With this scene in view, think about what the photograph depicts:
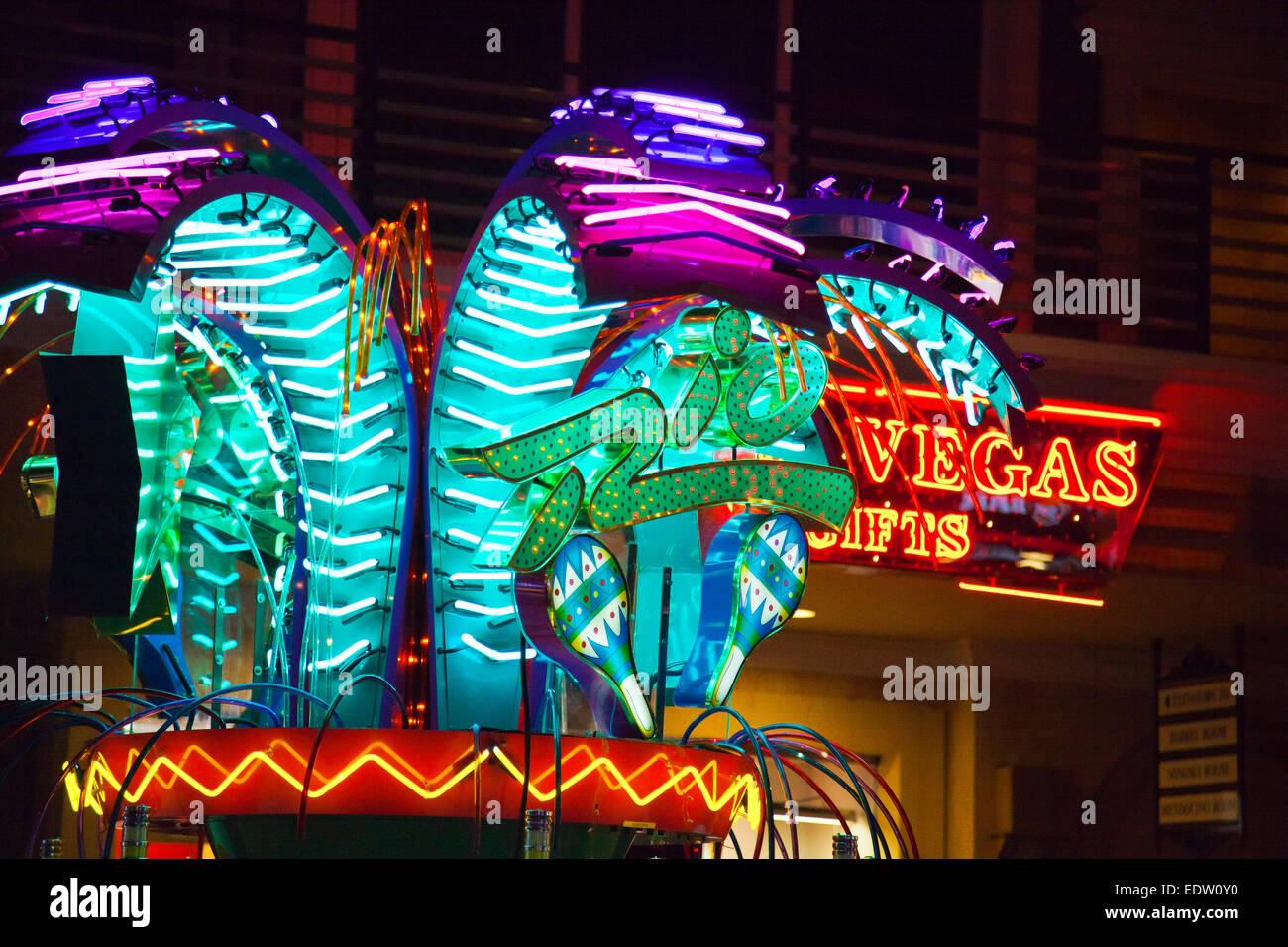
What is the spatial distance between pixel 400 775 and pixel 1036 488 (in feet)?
19.7

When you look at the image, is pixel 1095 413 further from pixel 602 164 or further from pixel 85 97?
pixel 85 97

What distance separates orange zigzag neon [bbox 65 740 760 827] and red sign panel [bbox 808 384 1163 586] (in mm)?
4774

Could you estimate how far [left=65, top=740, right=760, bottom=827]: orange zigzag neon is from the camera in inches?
153

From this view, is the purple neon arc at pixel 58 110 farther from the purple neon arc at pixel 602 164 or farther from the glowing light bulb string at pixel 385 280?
the purple neon arc at pixel 602 164

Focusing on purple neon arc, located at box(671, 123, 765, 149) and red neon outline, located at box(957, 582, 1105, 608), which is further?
red neon outline, located at box(957, 582, 1105, 608)

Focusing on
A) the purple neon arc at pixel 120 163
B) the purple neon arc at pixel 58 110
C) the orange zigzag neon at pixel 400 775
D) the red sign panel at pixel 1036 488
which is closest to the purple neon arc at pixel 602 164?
the purple neon arc at pixel 120 163

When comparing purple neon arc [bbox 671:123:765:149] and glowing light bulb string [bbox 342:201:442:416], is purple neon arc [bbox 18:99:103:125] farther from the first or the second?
→ purple neon arc [bbox 671:123:765:149]

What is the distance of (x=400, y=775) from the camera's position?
388 centimetres

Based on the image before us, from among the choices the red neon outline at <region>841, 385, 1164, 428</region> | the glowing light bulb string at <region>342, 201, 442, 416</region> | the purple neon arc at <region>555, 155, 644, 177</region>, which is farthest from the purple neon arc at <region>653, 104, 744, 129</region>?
the red neon outline at <region>841, 385, 1164, 428</region>

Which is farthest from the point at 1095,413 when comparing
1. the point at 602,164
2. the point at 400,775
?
the point at 400,775

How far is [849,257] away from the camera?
15.2 feet
